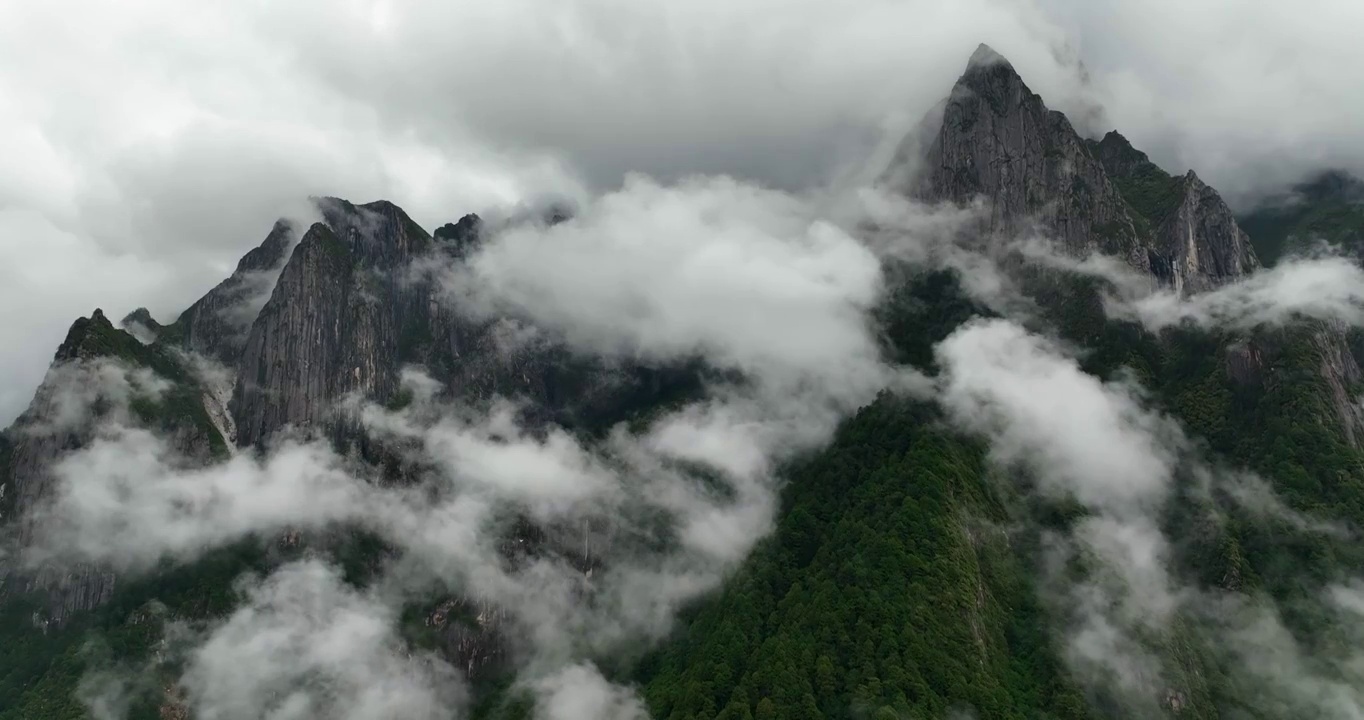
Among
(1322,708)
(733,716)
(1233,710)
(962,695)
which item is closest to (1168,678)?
(1233,710)

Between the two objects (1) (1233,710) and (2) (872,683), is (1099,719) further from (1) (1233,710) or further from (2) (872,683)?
(2) (872,683)

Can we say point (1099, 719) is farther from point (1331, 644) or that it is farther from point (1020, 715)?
point (1331, 644)

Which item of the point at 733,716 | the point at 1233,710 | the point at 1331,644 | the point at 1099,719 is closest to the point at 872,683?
the point at 733,716

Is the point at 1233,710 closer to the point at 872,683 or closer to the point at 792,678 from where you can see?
the point at 872,683

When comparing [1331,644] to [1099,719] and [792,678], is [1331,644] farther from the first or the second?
[792,678]

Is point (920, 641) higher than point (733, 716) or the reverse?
higher

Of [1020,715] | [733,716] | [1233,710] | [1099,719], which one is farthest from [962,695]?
[1233,710]
